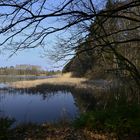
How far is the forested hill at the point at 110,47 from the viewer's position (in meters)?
10.5

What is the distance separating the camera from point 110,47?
41.8 ft

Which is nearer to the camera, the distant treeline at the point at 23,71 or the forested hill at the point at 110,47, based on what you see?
the forested hill at the point at 110,47

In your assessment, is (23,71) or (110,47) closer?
(110,47)

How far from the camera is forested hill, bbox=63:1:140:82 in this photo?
10.5 m

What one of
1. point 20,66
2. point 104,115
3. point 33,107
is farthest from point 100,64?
point 20,66

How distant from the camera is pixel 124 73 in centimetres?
1523

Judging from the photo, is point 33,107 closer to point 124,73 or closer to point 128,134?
point 124,73

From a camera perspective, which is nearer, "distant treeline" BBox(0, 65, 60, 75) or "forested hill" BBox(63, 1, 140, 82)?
"forested hill" BBox(63, 1, 140, 82)

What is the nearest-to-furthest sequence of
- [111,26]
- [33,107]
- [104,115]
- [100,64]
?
[104,115] < [111,26] < [100,64] < [33,107]

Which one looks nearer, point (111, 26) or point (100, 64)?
point (111, 26)

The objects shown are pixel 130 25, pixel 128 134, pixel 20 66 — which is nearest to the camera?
pixel 128 134

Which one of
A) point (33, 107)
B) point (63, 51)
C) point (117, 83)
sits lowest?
A: point (33, 107)

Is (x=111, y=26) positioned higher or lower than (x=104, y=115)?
higher

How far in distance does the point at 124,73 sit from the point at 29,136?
7.35 metres
